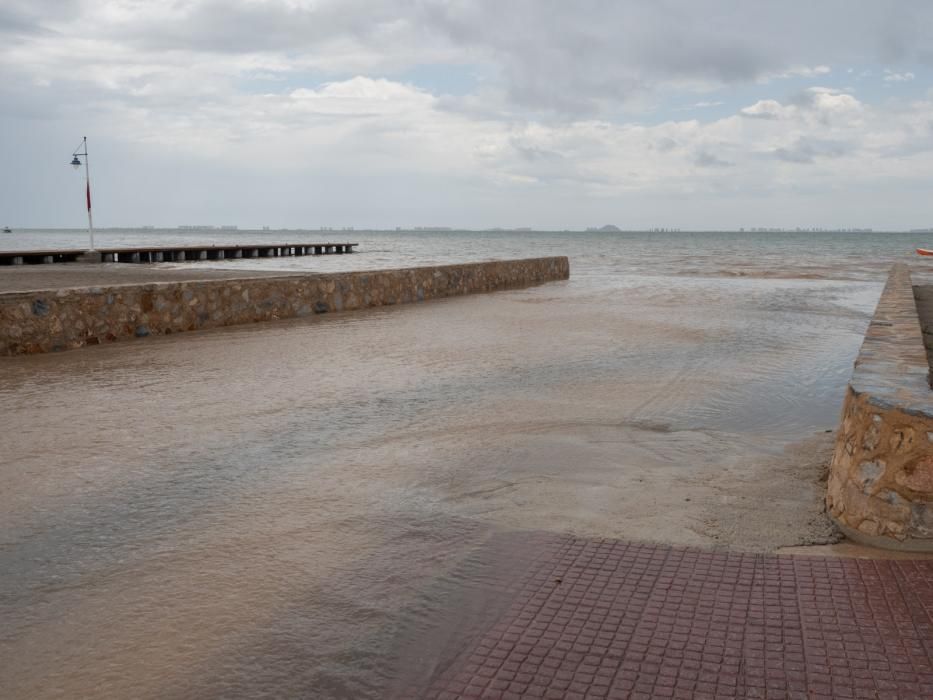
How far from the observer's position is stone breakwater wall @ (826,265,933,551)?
3.42 metres

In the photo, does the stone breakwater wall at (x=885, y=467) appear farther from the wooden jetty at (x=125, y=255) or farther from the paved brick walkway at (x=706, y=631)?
the wooden jetty at (x=125, y=255)

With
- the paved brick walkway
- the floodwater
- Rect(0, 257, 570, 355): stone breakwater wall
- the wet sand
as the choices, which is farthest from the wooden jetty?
the paved brick walkway

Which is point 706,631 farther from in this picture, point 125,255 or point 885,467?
point 125,255

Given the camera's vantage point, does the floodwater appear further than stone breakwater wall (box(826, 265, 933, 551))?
No

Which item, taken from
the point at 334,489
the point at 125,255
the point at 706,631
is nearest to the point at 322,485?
the point at 334,489

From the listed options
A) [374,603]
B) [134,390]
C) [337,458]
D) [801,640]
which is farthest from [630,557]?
[134,390]

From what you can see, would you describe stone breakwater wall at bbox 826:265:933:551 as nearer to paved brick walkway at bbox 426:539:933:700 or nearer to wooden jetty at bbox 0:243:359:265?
paved brick walkway at bbox 426:539:933:700

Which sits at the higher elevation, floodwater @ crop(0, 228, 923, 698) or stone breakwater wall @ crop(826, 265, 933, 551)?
stone breakwater wall @ crop(826, 265, 933, 551)

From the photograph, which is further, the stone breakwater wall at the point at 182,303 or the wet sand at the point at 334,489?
the stone breakwater wall at the point at 182,303

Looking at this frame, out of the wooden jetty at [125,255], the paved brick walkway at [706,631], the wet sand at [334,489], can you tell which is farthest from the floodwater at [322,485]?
the wooden jetty at [125,255]

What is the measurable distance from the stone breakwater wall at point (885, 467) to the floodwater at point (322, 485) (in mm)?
505

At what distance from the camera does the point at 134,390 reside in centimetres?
695

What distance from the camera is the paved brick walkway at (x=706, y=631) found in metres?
2.50

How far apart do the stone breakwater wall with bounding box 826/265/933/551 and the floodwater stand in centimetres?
51
